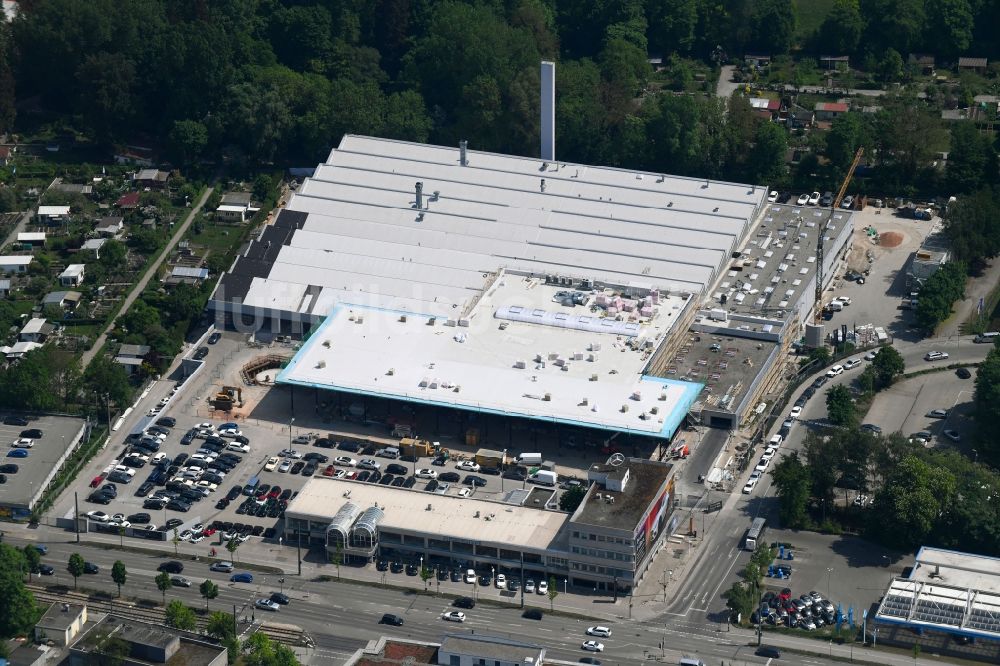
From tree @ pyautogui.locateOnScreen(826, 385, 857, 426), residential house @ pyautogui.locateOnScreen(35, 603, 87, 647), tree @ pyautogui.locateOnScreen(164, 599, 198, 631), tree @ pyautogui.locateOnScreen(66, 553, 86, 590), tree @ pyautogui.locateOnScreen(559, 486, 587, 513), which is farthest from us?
tree @ pyautogui.locateOnScreen(826, 385, 857, 426)

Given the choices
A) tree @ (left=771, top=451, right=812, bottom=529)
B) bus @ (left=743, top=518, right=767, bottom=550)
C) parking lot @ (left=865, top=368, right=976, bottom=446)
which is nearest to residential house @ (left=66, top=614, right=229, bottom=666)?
bus @ (left=743, top=518, right=767, bottom=550)

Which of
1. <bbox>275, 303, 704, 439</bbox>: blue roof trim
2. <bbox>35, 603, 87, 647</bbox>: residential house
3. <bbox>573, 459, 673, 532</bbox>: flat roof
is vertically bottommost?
<bbox>35, 603, 87, 647</bbox>: residential house

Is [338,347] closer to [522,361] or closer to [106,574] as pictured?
[522,361]

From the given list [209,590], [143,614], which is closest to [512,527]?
[209,590]

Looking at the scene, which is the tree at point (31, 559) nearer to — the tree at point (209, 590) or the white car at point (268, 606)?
the tree at point (209, 590)

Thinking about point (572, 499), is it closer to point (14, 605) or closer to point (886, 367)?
point (886, 367)

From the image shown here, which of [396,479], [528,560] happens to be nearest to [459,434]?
[396,479]

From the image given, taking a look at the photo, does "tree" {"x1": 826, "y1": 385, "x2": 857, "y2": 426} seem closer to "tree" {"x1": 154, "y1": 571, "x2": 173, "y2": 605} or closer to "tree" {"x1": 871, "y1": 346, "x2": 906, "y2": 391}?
"tree" {"x1": 871, "y1": 346, "x2": 906, "y2": 391}
